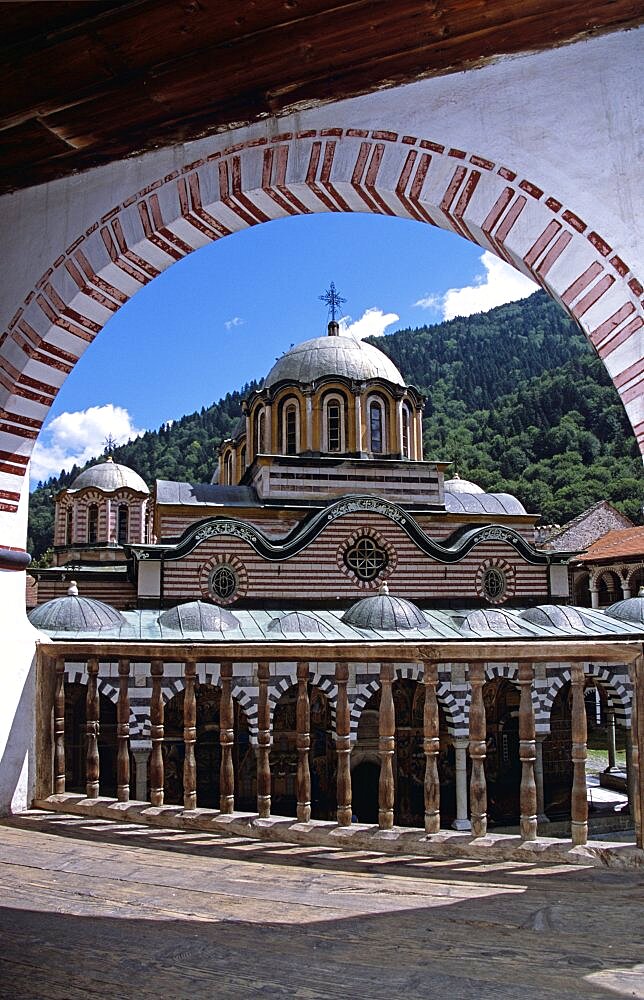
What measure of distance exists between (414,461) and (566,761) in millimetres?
7363

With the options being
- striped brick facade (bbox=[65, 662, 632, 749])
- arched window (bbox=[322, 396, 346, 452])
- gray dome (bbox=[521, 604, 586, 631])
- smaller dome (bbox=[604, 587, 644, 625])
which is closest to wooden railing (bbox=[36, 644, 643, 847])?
striped brick facade (bbox=[65, 662, 632, 749])

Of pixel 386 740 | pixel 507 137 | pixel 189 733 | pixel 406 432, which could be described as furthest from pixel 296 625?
pixel 507 137

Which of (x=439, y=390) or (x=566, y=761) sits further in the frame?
A: (x=439, y=390)

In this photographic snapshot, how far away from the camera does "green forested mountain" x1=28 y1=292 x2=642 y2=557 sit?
52094mm

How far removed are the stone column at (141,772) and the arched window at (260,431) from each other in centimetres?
899

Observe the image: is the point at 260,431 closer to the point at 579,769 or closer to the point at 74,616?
the point at 74,616

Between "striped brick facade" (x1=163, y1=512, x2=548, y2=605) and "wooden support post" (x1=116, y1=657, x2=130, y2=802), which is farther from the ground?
"striped brick facade" (x1=163, y1=512, x2=548, y2=605)

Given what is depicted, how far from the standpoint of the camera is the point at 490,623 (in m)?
14.1

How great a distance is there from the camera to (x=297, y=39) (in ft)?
9.48

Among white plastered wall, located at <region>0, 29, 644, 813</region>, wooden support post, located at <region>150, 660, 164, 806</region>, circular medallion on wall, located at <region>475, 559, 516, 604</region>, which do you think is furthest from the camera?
circular medallion on wall, located at <region>475, 559, 516, 604</region>

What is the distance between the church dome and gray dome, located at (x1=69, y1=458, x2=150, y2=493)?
31.2 ft

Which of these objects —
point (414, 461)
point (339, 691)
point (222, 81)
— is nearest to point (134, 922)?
point (339, 691)

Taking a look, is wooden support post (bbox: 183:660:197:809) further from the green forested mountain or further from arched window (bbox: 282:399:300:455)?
the green forested mountain

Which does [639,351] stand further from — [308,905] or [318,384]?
[318,384]
